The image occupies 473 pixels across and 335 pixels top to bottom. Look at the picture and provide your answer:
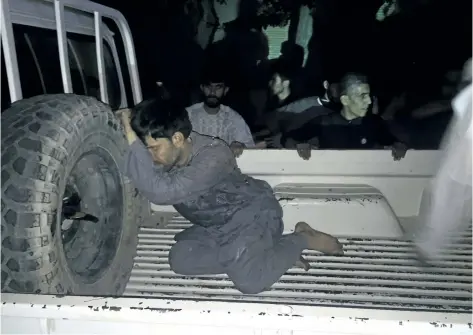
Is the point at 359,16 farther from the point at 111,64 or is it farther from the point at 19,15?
the point at 19,15

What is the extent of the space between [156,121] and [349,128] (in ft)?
7.01

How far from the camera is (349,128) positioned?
4117 millimetres

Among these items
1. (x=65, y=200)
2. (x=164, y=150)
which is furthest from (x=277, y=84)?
(x=65, y=200)

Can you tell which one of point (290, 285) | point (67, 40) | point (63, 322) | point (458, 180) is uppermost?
point (67, 40)

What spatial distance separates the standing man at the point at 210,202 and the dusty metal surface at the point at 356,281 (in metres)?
0.07

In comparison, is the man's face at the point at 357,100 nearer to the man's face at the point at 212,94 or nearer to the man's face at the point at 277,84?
the man's face at the point at 212,94

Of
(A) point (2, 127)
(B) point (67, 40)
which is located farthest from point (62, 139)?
(B) point (67, 40)

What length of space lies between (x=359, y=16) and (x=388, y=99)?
4.53 feet

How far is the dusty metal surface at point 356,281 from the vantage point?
2166 millimetres

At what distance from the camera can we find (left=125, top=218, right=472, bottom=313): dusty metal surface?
2.17 m

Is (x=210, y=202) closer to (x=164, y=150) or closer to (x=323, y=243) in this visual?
(x=164, y=150)

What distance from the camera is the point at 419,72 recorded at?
717cm

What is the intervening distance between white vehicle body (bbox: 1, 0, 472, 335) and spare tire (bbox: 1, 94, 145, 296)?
0.72 ft

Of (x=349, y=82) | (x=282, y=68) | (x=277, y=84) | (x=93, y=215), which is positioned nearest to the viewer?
(x=93, y=215)
